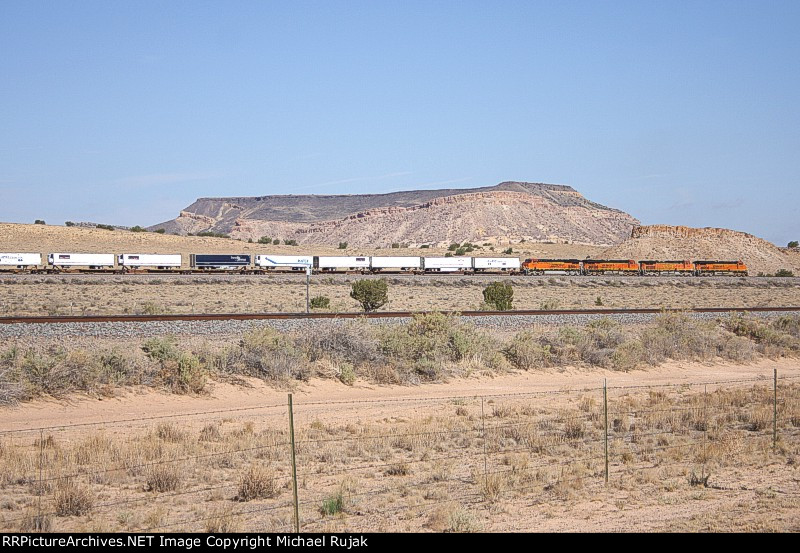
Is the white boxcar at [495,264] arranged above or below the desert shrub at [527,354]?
above

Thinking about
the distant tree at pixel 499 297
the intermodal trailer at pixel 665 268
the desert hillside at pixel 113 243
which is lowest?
the distant tree at pixel 499 297

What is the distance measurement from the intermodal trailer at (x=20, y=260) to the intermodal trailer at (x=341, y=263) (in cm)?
2951

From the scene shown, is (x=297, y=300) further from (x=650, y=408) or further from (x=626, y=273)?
(x=626, y=273)

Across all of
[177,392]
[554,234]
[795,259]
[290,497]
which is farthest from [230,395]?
[554,234]

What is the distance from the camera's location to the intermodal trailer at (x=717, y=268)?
318 feet

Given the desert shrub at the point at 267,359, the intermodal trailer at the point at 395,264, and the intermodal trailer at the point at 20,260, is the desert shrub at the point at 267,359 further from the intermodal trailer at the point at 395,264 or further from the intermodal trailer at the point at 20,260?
the intermodal trailer at the point at 395,264

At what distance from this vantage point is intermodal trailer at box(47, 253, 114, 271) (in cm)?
7862

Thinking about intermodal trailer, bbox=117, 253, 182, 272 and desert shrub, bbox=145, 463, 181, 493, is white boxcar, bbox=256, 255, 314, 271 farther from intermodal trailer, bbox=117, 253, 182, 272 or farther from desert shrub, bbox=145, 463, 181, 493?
desert shrub, bbox=145, 463, 181, 493

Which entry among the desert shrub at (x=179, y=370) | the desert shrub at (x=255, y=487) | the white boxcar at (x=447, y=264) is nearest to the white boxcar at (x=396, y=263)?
the white boxcar at (x=447, y=264)

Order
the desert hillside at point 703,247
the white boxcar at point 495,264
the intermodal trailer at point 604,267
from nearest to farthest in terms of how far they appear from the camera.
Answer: the intermodal trailer at point 604,267
the white boxcar at point 495,264
the desert hillside at point 703,247

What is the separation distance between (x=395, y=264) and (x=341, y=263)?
667cm

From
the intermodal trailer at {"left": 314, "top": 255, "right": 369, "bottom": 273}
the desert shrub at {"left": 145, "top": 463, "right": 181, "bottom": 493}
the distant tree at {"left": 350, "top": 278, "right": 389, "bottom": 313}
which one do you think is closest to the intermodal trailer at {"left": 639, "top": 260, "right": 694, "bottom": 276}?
the intermodal trailer at {"left": 314, "top": 255, "right": 369, "bottom": 273}

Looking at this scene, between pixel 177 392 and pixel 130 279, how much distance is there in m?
48.9

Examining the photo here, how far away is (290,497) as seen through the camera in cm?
1209
